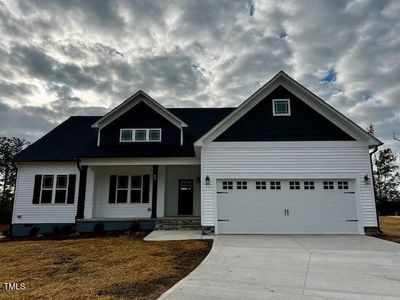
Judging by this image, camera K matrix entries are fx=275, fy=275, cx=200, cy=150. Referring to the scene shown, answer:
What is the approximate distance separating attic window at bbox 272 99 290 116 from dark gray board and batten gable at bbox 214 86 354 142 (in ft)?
0.46

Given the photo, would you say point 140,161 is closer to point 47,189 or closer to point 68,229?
point 68,229

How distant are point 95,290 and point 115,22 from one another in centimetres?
979

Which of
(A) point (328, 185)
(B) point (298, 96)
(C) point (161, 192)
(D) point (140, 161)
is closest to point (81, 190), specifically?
(D) point (140, 161)

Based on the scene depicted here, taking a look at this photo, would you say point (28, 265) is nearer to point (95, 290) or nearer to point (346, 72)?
point (95, 290)

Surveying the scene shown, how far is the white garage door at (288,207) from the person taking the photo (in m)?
11.4

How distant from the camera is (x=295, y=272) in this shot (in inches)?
225

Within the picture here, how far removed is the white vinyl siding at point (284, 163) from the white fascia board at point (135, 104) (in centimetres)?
364

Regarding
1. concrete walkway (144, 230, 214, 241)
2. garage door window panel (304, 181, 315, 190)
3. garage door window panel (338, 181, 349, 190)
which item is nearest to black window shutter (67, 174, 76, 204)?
concrete walkway (144, 230, 214, 241)

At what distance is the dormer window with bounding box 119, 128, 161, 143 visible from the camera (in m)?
14.7

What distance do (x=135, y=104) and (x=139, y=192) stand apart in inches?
188

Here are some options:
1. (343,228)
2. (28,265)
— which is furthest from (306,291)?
(343,228)

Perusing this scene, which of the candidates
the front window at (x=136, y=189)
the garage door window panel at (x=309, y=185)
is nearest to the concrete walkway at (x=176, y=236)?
the front window at (x=136, y=189)

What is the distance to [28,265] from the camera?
6879 mm

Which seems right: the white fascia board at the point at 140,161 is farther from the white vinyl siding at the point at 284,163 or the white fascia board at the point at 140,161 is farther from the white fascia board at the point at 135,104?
the white fascia board at the point at 135,104
